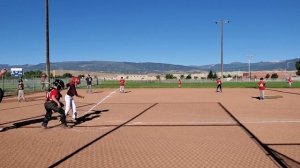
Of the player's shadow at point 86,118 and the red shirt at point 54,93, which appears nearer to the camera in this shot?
the red shirt at point 54,93

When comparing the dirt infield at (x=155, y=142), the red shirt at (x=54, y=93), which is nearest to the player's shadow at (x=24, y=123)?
the dirt infield at (x=155, y=142)

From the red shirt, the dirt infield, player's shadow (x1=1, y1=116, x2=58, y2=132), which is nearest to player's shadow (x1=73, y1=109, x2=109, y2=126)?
the dirt infield

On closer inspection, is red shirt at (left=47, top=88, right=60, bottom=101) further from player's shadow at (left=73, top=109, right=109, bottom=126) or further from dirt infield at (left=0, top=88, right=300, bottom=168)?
player's shadow at (left=73, top=109, right=109, bottom=126)

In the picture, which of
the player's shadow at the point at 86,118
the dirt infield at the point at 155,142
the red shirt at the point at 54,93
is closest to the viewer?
the dirt infield at the point at 155,142

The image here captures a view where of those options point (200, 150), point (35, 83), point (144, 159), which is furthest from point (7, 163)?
point (35, 83)

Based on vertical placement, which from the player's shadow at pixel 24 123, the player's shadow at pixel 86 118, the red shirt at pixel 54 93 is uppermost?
the red shirt at pixel 54 93

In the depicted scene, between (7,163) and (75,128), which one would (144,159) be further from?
(75,128)

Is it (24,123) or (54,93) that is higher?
(54,93)

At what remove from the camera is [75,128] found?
A: 1294cm

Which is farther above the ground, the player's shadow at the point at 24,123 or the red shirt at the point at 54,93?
the red shirt at the point at 54,93

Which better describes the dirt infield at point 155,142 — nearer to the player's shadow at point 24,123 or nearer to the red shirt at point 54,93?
the player's shadow at point 24,123

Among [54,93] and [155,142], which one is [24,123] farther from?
[155,142]

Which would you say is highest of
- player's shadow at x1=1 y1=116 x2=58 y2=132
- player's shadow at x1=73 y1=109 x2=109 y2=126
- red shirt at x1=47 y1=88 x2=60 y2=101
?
red shirt at x1=47 y1=88 x2=60 y2=101

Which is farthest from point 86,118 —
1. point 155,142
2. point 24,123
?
Answer: point 155,142
